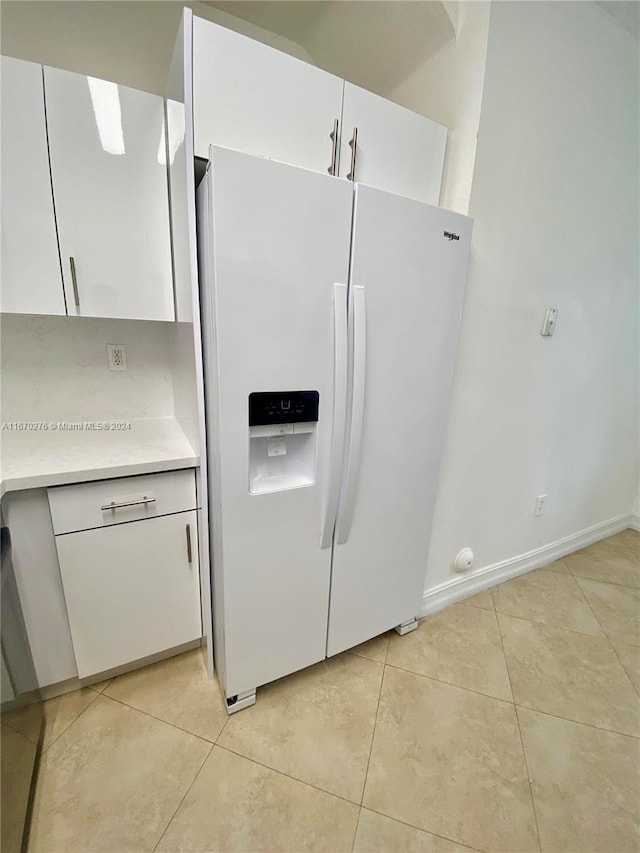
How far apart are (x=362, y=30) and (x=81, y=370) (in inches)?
74.4

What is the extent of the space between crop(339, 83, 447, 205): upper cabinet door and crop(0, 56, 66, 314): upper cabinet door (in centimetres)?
96

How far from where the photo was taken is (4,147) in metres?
1.06

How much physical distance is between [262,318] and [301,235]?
10.3 inches

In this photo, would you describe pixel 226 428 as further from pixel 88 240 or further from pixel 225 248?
pixel 88 240

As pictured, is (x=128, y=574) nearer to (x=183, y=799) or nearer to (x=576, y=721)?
(x=183, y=799)

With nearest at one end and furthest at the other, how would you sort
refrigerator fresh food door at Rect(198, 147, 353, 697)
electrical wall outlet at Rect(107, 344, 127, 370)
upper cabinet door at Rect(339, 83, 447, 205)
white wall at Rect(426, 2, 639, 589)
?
refrigerator fresh food door at Rect(198, 147, 353, 697) < upper cabinet door at Rect(339, 83, 447, 205) < white wall at Rect(426, 2, 639, 589) < electrical wall outlet at Rect(107, 344, 127, 370)

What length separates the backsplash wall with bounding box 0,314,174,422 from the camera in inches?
56.5

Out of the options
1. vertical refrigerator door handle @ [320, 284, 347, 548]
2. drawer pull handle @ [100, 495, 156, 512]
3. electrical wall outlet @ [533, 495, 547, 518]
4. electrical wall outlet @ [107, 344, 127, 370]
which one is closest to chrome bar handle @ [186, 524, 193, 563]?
drawer pull handle @ [100, 495, 156, 512]

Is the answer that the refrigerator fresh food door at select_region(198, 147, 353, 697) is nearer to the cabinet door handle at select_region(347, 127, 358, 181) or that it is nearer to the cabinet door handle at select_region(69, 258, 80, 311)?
the cabinet door handle at select_region(347, 127, 358, 181)

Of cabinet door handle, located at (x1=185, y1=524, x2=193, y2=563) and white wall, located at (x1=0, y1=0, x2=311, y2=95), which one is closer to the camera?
white wall, located at (x1=0, y1=0, x2=311, y2=95)

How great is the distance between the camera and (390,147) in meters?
1.25

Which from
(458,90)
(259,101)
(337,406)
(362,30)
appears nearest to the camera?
(259,101)

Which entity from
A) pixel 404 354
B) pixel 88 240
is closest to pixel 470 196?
pixel 404 354

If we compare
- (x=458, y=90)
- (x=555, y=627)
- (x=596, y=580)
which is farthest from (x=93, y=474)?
(x=596, y=580)
